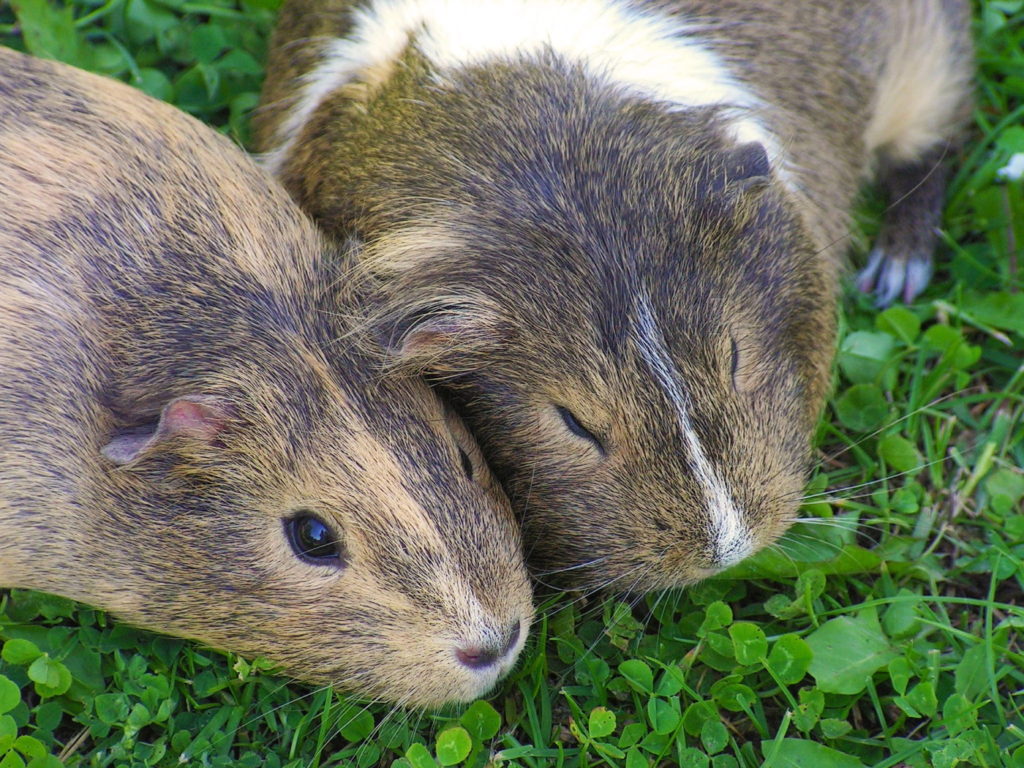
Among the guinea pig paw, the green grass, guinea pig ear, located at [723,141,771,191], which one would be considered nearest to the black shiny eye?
the green grass

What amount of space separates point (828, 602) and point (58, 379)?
2.91 m

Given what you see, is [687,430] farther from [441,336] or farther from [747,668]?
[747,668]

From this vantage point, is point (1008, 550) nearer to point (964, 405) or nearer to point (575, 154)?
point (964, 405)

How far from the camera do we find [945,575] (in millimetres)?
4605

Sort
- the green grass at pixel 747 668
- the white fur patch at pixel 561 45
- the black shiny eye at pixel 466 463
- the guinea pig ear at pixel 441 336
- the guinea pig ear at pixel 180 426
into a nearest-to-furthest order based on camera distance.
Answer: the guinea pig ear at pixel 180 426
the guinea pig ear at pixel 441 336
the black shiny eye at pixel 466 463
the green grass at pixel 747 668
the white fur patch at pixel 561 45

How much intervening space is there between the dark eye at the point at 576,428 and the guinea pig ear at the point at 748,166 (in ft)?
3.19

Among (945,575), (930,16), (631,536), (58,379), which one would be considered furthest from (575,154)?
(930,16)

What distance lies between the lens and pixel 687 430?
367cm

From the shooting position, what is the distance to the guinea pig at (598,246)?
→ 12.1ft

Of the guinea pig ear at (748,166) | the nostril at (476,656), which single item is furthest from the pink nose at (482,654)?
the guinea pig ear at (748,166)

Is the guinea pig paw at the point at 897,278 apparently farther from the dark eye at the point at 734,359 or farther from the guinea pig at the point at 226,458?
the guinea pig at the point at 226,458

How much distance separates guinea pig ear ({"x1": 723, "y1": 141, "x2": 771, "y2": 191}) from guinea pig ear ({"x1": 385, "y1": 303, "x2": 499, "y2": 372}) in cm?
99

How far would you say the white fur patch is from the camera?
430 centimetres

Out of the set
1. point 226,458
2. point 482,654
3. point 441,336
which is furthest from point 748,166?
point 226,458
